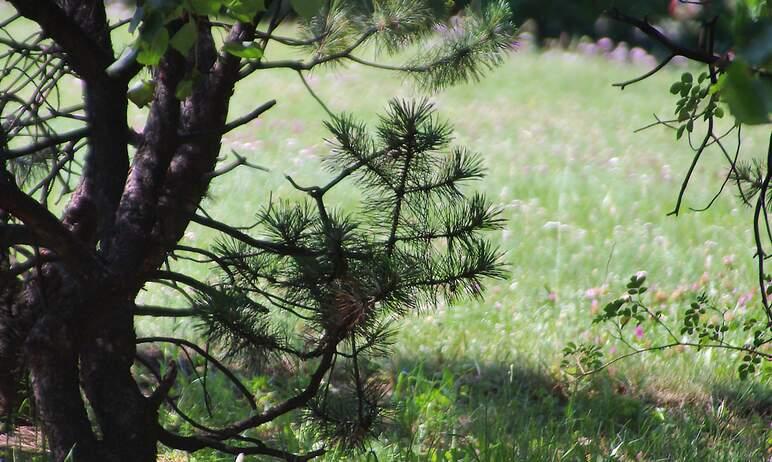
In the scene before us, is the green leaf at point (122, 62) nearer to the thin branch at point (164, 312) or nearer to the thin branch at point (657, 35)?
the thin branch at point (164, 312)

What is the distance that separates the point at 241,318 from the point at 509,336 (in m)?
2.24

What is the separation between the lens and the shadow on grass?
2.95 meters

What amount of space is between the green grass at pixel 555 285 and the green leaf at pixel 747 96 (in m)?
1.38

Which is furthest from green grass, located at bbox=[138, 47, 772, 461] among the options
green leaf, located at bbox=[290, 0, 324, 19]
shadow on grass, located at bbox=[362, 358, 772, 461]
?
green leaf, located at bbox=[290, 0, 324, 19]

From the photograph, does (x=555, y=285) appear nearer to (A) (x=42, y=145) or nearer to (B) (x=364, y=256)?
(B) (x=364, y=256)

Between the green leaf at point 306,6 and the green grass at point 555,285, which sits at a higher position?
the green grass at point 555,285

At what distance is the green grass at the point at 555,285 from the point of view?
316 cm

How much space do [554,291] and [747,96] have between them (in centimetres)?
415

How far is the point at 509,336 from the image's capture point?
4.23 metres

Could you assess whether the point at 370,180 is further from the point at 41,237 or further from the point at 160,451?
the point at 160,451

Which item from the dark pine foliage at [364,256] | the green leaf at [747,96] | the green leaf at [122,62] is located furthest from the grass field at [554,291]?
the green leaf at [747,96]

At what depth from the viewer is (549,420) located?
3.29 metres

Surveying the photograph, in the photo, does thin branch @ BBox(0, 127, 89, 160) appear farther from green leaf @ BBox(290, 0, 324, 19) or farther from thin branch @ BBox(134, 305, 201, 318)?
green leaf @ BBox(290, 0, 324, 19)

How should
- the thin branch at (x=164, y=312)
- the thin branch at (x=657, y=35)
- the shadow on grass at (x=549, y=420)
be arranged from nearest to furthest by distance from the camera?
the thin branch at (x=657, y=35), the thin branch at (x=164, y=312), the shadow on grass at (x=549, y=420)
